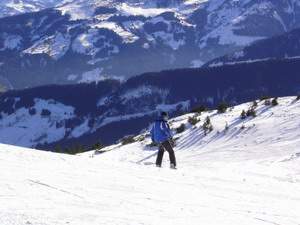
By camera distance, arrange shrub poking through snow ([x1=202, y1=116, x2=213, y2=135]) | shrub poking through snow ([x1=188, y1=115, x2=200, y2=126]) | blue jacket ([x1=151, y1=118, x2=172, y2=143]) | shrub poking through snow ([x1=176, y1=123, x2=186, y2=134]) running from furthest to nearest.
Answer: shrub poking through snow ([x1=188, y1=115, x2=200, y2=126]) < shrub poking through snow ([x1=176, y1=123, x2=186, y2=134]) < shrub poking through snow ([x1=202, y1=116, x2=213, y2=135]) < blue jacket ([x1=151, y1=118, x2=172, y2=143])

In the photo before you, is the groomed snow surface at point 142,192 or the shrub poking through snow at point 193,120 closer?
the groomed snow surface at point 142,192

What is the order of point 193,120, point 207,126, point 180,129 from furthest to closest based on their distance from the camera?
1. point 193,120
2. point 180,129
3. point 207,126

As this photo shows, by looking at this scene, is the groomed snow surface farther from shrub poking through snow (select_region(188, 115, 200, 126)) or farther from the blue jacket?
shrub poking through snow (select_region(188, 115, 200, 126))

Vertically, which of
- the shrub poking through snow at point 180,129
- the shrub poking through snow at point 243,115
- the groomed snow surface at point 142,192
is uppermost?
the shrub poking through snow at point 243,115

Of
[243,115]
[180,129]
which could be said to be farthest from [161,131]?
[180,129]

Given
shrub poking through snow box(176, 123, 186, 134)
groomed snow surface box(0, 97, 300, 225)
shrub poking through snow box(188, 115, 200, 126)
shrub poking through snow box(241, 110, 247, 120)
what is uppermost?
shrub poking through snow box(241, 110, 247, 120)

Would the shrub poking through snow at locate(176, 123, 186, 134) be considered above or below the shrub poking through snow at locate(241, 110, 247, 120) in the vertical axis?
below

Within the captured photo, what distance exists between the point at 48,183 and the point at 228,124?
2098cm

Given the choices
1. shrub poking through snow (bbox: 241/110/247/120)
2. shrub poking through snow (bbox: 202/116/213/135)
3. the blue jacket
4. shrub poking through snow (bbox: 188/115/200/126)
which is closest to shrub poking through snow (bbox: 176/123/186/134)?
shrub poking through snow (bbox: 188/115/200/126)

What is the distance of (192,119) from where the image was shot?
3834 centimetres

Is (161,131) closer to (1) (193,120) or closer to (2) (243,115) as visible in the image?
(2) (243,115)

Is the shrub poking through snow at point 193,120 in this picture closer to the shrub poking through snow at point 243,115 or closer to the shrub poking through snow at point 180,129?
the shrub poking through snow at point 180,129

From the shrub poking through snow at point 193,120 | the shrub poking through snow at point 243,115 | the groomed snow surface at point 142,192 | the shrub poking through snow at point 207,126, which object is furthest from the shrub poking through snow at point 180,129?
the groomed snow surface at point 142,192

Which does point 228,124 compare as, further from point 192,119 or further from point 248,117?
point 192,119
